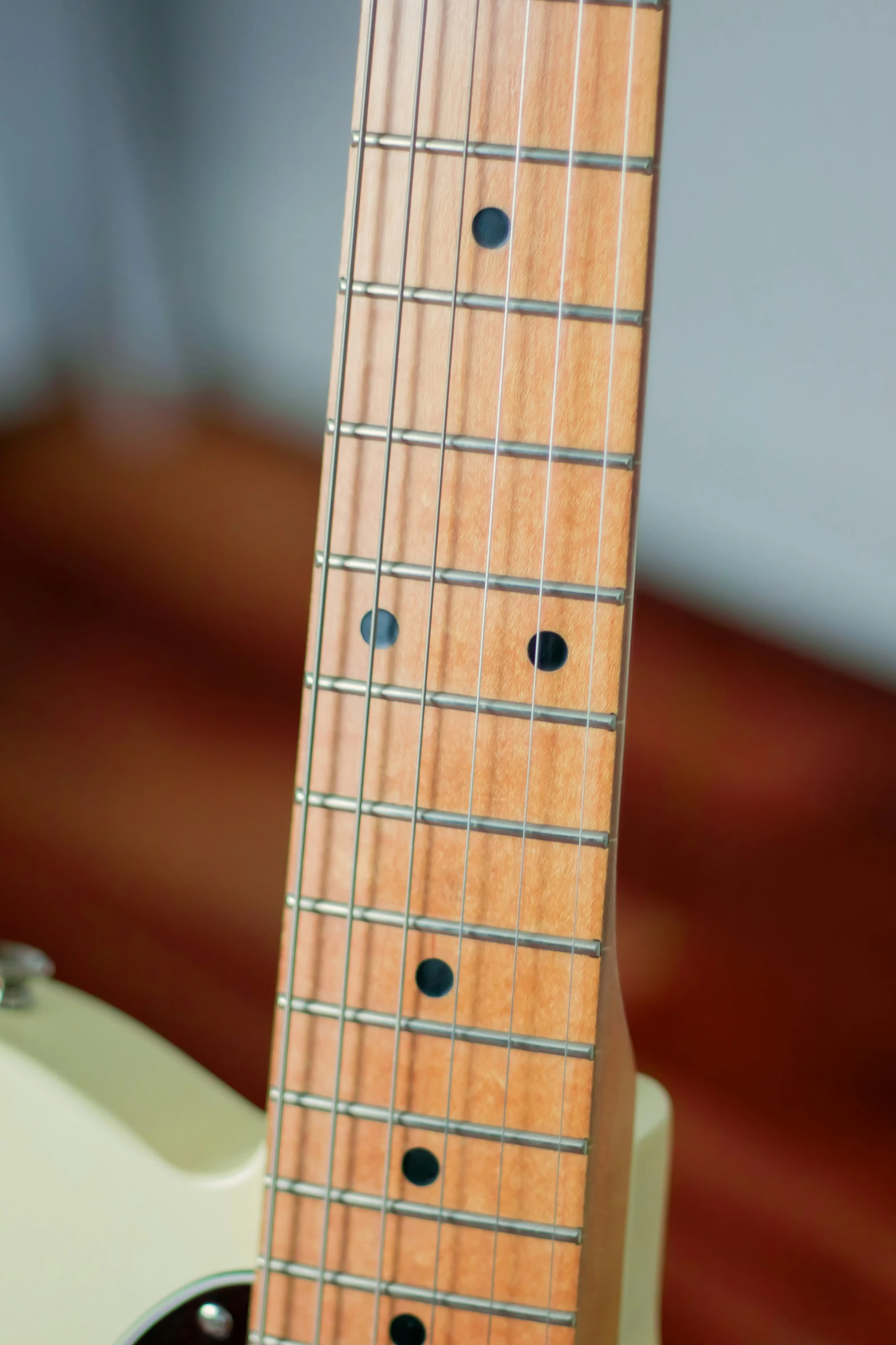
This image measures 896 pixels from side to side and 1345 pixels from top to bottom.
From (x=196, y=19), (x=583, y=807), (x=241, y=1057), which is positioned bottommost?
(x=241, y=1057)

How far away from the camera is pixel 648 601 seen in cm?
203

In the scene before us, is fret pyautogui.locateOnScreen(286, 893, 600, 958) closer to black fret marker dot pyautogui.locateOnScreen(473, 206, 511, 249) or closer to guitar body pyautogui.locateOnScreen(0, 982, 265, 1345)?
guitar body pyautogui.locateOnScreen(0, 982, 265, 1345)

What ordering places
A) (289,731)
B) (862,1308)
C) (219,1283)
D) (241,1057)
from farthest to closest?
(289,731), (241,1057), (862,1308), (219,1283)

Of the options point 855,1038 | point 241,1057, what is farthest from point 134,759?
point 855,1038

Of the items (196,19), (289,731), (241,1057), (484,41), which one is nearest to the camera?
(484,41)

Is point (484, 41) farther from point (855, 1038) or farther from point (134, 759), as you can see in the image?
point (134, 759)

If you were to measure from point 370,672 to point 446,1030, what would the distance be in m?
0.12

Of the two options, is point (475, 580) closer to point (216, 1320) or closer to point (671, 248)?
point (216, 1320)

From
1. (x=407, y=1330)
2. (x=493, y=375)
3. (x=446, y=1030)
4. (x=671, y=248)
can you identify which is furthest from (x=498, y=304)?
(x=671, y=248)

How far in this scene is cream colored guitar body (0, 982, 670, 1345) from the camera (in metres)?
0.51

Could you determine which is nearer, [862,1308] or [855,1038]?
[862,1308]

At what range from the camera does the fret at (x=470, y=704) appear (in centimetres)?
43

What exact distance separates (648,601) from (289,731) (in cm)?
59

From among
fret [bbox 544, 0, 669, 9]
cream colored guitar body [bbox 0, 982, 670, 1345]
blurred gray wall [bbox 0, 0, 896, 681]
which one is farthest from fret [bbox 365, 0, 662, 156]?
blurred gray wall [bbox 0, 0, 896, 681]
